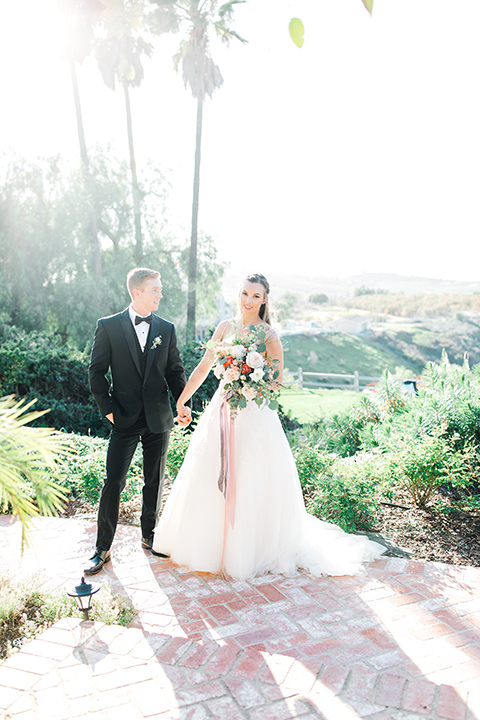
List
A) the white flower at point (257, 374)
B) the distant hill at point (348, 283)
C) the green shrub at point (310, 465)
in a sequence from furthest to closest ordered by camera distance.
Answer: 1. the distant hill at point (348, 283)
2. the green shrub at point (310, 465)
3. the white flower at point (257, 374)

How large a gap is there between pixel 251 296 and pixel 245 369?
1.95 ft

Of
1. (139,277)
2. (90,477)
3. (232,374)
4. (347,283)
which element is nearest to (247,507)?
(232,374)

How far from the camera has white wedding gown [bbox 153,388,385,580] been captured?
3889 millimetres

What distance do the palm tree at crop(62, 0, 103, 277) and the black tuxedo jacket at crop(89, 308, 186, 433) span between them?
16.0 m

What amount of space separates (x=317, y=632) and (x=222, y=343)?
6.59 ft

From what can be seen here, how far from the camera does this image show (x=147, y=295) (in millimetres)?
4012

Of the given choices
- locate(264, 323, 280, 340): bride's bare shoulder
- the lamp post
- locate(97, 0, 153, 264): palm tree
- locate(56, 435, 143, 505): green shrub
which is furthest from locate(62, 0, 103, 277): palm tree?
the lamp post

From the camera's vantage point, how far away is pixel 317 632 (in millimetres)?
3141

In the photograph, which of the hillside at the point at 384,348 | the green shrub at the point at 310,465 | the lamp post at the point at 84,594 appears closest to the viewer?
the lamp post at the point at 84,594

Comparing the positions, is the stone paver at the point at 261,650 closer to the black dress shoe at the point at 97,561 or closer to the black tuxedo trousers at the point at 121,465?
the black dress shoe at the point at 97,561

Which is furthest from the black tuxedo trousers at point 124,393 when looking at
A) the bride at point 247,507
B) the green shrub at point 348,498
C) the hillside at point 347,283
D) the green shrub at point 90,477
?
the hillside at point 347,283

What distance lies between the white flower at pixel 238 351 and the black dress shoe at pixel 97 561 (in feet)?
5.79

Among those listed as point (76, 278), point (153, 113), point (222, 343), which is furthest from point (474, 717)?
point (153, 113)

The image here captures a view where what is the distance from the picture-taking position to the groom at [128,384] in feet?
13.1
